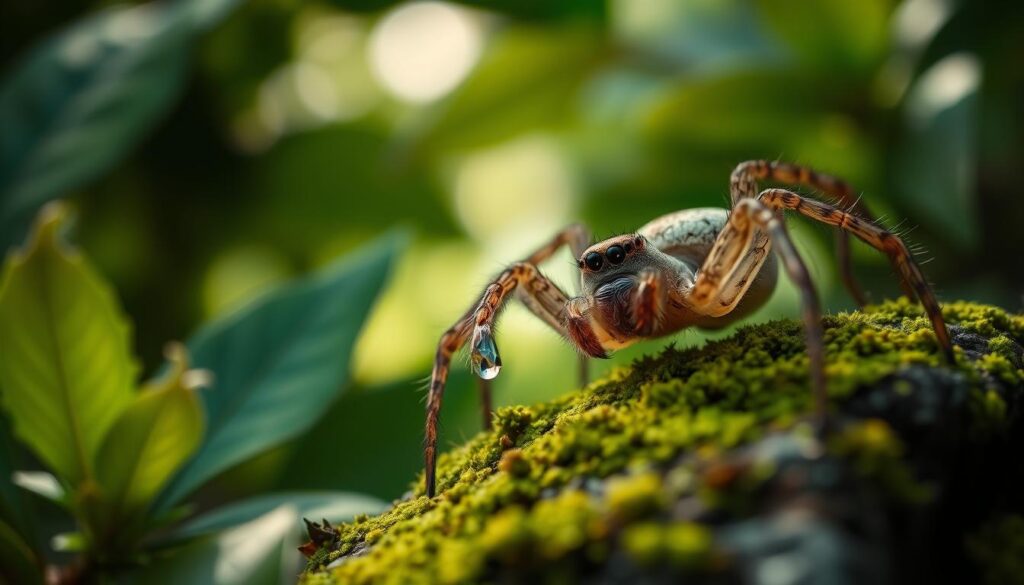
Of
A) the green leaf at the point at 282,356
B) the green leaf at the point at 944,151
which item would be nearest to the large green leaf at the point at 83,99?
the green leaf at the point at 282,356

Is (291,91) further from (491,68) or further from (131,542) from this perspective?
(131,542)

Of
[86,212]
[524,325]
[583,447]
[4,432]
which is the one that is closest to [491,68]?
[524,325]

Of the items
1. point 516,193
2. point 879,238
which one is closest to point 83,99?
point 879,238

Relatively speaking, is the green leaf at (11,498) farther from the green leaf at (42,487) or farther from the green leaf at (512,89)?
the green leaf at (512,89)

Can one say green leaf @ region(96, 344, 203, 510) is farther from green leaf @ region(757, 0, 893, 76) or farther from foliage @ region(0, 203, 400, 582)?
green leaf @ region(757, 0, 893, 76)

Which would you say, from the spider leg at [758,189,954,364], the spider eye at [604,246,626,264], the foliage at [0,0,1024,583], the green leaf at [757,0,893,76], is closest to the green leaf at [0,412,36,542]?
the foliage at [0,0,1024,583]
